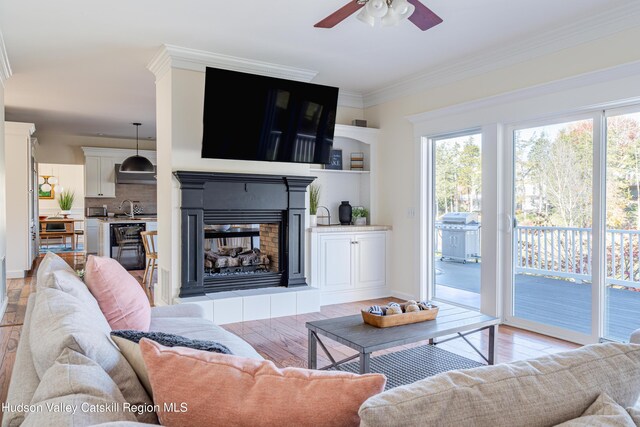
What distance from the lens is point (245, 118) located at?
13.9 feet

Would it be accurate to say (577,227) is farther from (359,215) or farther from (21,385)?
(21,385)

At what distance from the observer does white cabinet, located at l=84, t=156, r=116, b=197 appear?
906 cm

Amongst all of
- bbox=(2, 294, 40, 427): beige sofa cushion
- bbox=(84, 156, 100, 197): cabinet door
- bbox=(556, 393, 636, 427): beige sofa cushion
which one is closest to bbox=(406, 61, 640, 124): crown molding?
bbox=(556, 393, 636, 427): beige sofa cushion

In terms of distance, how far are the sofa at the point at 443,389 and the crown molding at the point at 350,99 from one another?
15.7 feet

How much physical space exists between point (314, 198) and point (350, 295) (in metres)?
1.20

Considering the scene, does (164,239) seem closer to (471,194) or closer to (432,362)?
(432,362)

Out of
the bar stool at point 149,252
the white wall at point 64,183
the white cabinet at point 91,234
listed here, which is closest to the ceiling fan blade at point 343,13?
the bar stool at point 149,252

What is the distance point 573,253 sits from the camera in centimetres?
381

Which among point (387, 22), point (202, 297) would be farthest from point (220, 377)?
point (202, 297)

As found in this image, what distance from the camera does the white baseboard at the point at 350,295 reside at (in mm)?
5129

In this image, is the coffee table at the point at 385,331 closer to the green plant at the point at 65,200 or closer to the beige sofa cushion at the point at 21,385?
the beige sofa cushion at the point at 21,385

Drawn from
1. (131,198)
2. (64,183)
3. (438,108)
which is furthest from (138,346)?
(64,183)

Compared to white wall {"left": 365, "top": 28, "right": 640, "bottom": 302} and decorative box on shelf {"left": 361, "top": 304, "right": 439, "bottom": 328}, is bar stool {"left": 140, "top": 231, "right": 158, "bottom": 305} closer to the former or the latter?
white wall {"left": 365, "top": 28, "right": 640, "bottom": 302}

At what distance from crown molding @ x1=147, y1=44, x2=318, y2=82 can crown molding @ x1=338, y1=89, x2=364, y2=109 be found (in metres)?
0.85
